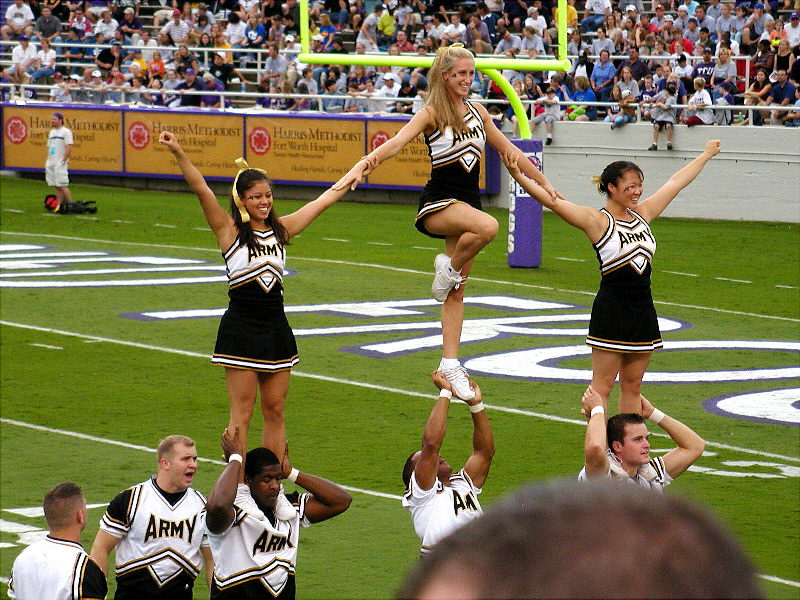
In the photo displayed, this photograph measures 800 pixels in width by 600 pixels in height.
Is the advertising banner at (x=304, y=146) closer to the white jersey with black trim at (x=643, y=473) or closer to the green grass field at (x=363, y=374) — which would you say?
the green grass field at (x=363, y=374)

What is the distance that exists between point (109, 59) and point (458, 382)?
27.3 m

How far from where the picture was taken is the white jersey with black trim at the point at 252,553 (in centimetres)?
601

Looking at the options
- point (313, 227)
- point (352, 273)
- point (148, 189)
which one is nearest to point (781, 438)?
point (352, 273)

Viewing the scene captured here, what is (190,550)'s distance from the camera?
641 centimetres

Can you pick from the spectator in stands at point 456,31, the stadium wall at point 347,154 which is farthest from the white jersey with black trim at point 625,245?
the stadium wall at point 347,154

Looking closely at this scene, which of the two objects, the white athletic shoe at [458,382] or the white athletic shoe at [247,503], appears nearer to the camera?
the white athletic shoe at [247,503]

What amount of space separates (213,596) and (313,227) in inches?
761

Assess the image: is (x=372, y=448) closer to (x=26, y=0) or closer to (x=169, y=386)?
(x=169, y=386)

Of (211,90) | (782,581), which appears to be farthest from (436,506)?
(211,90)

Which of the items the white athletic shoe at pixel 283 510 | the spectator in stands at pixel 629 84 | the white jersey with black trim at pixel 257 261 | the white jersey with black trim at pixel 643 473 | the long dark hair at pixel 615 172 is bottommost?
the white athletic shoe at pixel 283 510

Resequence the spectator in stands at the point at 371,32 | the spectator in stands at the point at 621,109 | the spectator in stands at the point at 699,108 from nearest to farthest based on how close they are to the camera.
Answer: the spectator in stands at the point at 371,32
the spectator in stands at the point at 699,108
the spectator in stands at the point at 621,109

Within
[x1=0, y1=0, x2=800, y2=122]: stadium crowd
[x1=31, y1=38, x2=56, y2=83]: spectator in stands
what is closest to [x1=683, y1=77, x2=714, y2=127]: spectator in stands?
[x1=0, y1=0, x2=800, y2=122]: stadium crowd

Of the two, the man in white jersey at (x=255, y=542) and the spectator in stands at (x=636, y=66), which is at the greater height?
the spectator in stands at (x=636, y=66)

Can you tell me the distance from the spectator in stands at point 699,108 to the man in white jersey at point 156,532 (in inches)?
759
